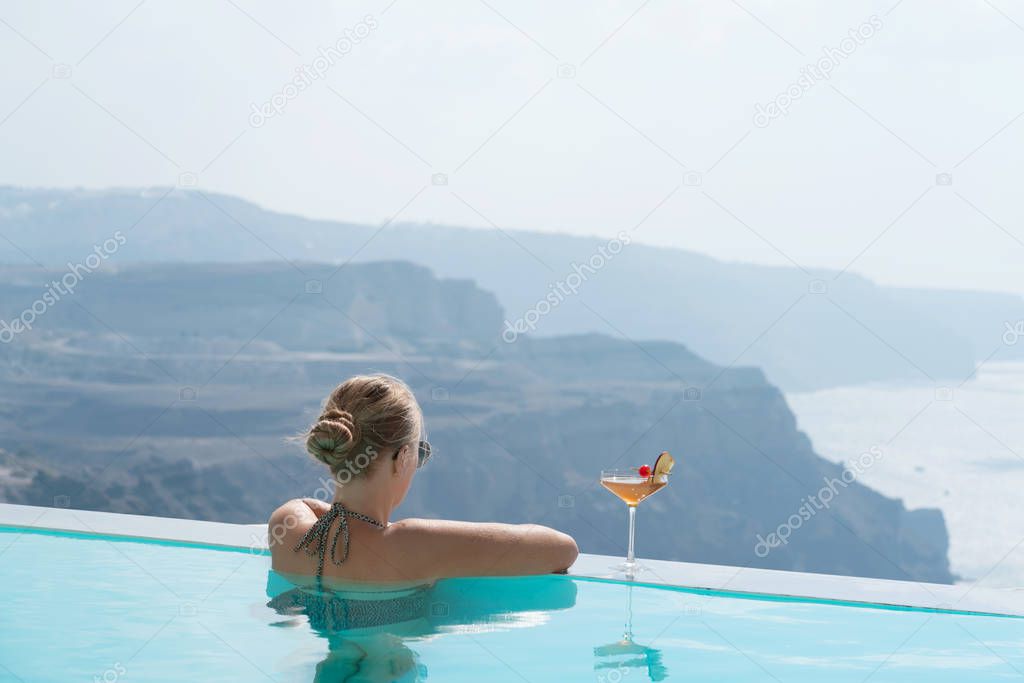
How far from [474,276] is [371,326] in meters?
3.07

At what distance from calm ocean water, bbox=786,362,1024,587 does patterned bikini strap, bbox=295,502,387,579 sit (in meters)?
28.0

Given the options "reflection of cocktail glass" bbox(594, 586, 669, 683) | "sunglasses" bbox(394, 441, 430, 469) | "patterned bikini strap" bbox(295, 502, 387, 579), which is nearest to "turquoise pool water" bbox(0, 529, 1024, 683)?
"reflection of cocktail glass" bbox(594, 586, 669, 683)

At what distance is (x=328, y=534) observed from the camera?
2461 millimetres

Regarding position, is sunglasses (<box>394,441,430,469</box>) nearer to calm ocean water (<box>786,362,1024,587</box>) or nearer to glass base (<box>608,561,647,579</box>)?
glass base (<box>608,561,647,579</box>)

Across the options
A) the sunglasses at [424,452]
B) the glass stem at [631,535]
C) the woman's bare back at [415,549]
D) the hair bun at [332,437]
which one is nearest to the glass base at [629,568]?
the glass stem at [631,535]

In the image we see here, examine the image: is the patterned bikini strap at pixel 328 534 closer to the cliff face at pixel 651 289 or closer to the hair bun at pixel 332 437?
the hair bun at pixel 332 437

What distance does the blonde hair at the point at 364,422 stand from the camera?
91.3 inches

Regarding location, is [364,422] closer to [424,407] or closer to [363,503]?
[363,503]

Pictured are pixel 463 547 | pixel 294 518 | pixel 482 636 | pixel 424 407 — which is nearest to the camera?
pixel 482 636

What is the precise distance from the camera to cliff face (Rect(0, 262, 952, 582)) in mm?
25609

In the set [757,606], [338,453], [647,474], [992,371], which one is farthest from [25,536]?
[992,371]

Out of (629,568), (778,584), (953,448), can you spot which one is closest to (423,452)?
(629,568)

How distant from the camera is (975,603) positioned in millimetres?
2684

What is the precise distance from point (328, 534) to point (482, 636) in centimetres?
42
